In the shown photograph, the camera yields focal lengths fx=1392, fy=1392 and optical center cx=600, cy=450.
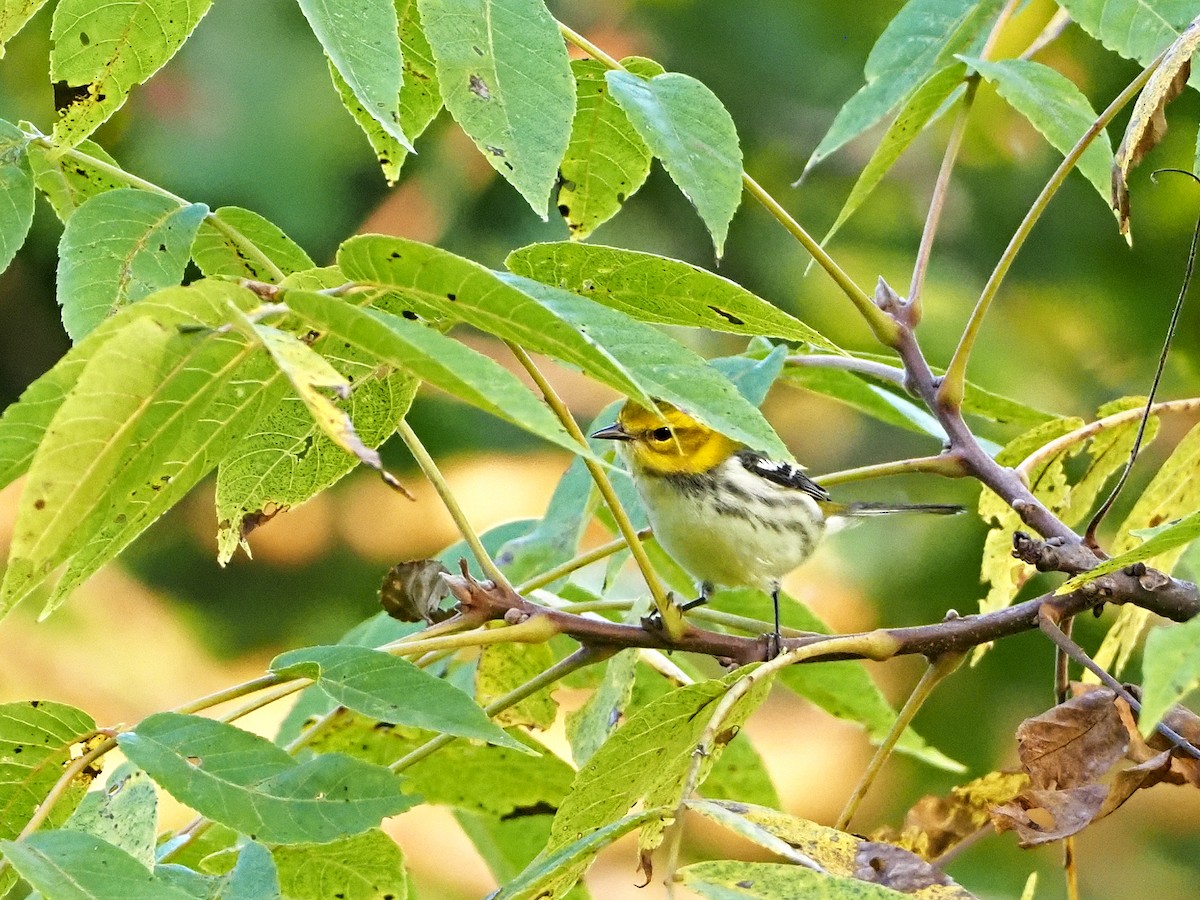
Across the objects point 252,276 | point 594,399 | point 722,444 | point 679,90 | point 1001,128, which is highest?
point 679,90

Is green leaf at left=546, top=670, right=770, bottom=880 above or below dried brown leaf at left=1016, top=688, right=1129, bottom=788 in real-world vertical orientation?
above

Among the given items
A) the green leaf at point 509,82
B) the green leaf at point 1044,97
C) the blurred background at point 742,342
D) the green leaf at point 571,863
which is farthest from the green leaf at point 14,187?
the blurred background at point 742,342

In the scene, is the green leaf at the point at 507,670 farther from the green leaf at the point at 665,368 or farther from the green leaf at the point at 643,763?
the green leaf at the point at 665,368

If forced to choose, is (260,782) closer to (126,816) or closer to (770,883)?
(126,816)

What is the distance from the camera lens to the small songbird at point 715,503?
6.63 feet

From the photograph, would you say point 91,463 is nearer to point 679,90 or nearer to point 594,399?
point 679,90

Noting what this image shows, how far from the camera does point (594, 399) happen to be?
3.61 m

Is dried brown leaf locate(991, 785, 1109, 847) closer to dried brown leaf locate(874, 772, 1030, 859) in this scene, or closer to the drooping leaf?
dried brown leaf locate(874, 772, 1030, 859)

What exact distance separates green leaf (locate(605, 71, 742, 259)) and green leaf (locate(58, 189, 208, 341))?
0.31 meters

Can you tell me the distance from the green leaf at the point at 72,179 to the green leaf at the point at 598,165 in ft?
1.10

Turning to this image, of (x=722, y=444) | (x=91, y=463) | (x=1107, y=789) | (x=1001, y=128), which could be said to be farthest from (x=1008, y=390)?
(x=91, y=463)

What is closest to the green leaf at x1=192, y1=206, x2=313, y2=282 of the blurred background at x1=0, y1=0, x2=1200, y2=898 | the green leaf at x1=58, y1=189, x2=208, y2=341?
the green leaf at x1=58, y1=189, x2=208, y2=341

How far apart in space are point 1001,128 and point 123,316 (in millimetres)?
3118

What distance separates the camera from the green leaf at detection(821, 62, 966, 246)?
1096 millimetres
